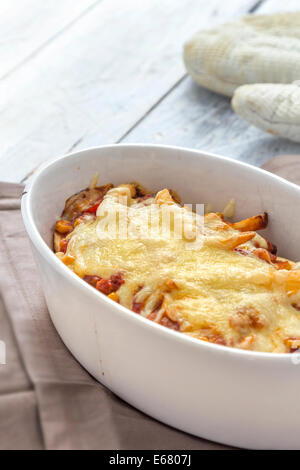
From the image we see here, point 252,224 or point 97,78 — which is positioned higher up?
point 252,224

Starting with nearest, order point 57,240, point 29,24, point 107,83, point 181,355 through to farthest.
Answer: point 181,355 → point 57,240 → point 107,83 → point 29,24

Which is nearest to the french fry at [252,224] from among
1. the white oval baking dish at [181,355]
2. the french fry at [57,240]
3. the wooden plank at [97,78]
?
the white oval baking dish at [181,355]

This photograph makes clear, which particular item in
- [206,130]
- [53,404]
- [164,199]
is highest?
[164,199]

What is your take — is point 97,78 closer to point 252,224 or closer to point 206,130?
point 206,130

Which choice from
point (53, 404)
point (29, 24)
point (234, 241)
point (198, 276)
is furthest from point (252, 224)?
point (29, 24)

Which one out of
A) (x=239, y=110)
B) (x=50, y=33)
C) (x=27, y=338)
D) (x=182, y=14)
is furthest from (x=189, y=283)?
(x=182, y=14)

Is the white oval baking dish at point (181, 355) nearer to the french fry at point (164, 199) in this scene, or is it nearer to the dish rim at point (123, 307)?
the dish rim at point (123, 307)

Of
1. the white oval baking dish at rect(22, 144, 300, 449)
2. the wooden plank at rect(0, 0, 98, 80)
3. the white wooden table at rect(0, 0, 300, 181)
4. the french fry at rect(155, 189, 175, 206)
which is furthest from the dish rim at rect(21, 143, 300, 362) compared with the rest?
the wooden plank at rect(0, 0, 98, 80)
